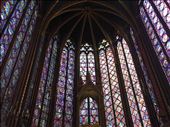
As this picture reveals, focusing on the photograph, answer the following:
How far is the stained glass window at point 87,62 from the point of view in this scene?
15.0 m

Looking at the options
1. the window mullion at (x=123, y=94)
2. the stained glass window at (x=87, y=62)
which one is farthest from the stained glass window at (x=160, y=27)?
the stained glass window at (x=87, y=62)

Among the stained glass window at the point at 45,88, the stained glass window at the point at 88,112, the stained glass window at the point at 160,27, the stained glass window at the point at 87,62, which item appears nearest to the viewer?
the stained glass window at the point at 160,27

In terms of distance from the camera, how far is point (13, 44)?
369 inches

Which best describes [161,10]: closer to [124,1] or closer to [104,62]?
[124,1]

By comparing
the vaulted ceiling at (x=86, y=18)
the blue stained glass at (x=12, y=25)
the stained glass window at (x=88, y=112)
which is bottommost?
the stained glass window at (x=88, y=112)

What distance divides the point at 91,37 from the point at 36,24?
16.4 feet

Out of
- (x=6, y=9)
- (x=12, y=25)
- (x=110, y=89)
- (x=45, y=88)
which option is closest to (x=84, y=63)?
(x=110, y=89)

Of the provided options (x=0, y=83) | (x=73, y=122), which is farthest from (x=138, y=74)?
(x=0, y=83)

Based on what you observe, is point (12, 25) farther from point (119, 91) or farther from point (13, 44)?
point (119, 91)

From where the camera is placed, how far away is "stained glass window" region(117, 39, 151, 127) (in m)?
11.2

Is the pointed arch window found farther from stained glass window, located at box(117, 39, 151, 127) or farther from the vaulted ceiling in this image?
the vaulted ceiling

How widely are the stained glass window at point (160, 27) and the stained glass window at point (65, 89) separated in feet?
17.4

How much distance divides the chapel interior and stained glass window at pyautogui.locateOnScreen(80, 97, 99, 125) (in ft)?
0.17

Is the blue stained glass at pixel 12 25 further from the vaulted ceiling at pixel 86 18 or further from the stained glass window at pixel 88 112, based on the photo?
the stained glass window at pixel 88 112
